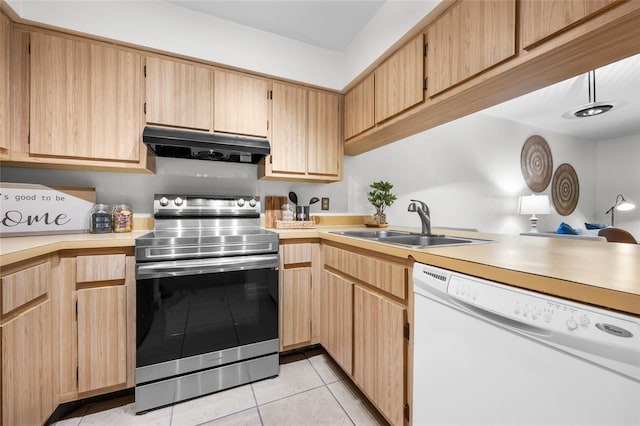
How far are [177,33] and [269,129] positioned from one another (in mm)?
855

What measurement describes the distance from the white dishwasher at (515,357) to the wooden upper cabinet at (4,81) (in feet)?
7.16

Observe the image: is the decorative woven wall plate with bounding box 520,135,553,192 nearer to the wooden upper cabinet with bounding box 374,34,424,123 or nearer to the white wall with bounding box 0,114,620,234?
the white wall with bounding box 0,114,620,234

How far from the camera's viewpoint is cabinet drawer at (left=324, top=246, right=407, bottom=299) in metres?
1.15

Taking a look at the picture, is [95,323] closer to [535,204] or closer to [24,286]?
[24,286]

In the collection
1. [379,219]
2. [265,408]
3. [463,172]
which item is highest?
[463,172]

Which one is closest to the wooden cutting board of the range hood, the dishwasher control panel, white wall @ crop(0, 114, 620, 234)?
white wall @ crop(0, 114, 620, 234)

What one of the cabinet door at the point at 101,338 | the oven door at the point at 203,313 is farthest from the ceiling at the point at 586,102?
the cabinet door at the point at 101,338

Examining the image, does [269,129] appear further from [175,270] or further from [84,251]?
[84,251]

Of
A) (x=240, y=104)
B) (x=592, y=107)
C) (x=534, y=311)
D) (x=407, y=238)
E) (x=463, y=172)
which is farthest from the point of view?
(x=463, y=172)

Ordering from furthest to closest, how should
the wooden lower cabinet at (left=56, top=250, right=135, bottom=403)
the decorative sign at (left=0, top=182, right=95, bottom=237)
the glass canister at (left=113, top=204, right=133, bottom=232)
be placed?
the glass canister at (left=113, top=204, right=133, bottom=232)
the decorative sign at (left=0, top=182, right=95, bottom=237)
the wooden lower cabinet at (left=56, top=250, right=135, bottom=403)

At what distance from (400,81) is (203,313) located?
73.0 inches

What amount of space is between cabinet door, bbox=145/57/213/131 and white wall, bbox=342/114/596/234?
1383mm

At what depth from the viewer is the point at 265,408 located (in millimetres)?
1425

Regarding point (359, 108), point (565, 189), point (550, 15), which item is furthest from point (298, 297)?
point (565, 189)
